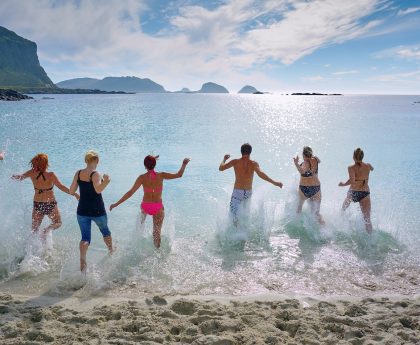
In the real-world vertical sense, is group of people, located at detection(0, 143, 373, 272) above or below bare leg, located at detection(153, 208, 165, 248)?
above

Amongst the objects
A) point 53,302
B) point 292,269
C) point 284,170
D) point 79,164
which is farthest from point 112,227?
point 284,170

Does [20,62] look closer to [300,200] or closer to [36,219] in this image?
[36,219]

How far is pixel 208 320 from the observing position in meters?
4.51

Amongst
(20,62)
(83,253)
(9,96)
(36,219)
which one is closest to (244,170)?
(83,253)

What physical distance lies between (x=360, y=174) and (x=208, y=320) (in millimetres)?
5111

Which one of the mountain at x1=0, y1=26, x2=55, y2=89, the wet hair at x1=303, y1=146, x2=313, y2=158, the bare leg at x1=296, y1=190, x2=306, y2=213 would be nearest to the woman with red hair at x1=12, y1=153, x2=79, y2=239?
the wet hair at x1=303, y1=146, x2=313, y2=158

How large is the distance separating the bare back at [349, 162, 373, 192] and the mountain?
18875 cm

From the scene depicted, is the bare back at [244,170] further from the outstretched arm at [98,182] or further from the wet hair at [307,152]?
the outstretched arm at [98,182]

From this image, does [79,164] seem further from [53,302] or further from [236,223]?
[53,302]

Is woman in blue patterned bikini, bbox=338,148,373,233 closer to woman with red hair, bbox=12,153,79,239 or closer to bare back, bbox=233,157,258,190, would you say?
bare back, bbox=233,157,258,190

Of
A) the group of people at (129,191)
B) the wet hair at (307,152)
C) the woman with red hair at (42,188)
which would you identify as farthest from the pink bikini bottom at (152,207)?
the wet hair at (307,152)

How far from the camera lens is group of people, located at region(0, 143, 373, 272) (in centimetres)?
569

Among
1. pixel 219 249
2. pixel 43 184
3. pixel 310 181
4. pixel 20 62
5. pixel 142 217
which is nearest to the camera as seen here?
pixel 43 184

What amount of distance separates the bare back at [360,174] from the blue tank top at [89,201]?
5380 millimetres
